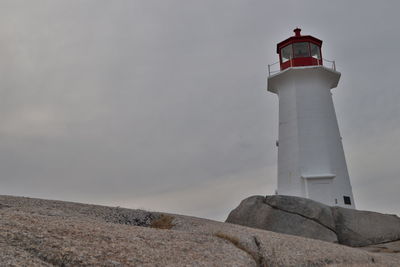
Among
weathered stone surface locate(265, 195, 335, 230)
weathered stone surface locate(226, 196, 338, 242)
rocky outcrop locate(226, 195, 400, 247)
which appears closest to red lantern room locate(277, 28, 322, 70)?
weathered stone surface locate(265, 195, 335, 230)

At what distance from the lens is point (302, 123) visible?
20078 mm

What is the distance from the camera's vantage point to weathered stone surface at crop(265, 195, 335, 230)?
15023 mm

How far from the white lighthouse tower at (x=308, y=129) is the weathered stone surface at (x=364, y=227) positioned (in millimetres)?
2675

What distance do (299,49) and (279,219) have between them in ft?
37.9

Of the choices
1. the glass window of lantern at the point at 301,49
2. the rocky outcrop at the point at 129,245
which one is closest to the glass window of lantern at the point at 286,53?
the glass window of lantern at the point at 301,49

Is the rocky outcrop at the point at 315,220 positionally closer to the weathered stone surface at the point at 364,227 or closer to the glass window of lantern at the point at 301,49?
the weathered stone surface at the point at 364,227

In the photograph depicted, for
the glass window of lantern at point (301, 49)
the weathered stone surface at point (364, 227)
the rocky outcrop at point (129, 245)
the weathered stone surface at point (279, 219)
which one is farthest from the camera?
the glass window of lantern at point (301, 49)

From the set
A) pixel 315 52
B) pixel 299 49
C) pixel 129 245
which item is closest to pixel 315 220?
pixel 129 245

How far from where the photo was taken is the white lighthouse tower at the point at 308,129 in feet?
62.1

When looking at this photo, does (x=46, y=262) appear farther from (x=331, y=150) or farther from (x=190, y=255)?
(x=331, y=150)

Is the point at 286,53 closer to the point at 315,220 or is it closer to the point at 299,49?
the point at 299,49

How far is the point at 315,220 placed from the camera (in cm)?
1495

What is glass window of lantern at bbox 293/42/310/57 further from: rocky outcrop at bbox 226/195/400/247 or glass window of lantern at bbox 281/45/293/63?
rocky outcrop at bbox 226/195/400/247

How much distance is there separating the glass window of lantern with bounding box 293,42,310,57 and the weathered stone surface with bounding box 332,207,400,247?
10052 mm
